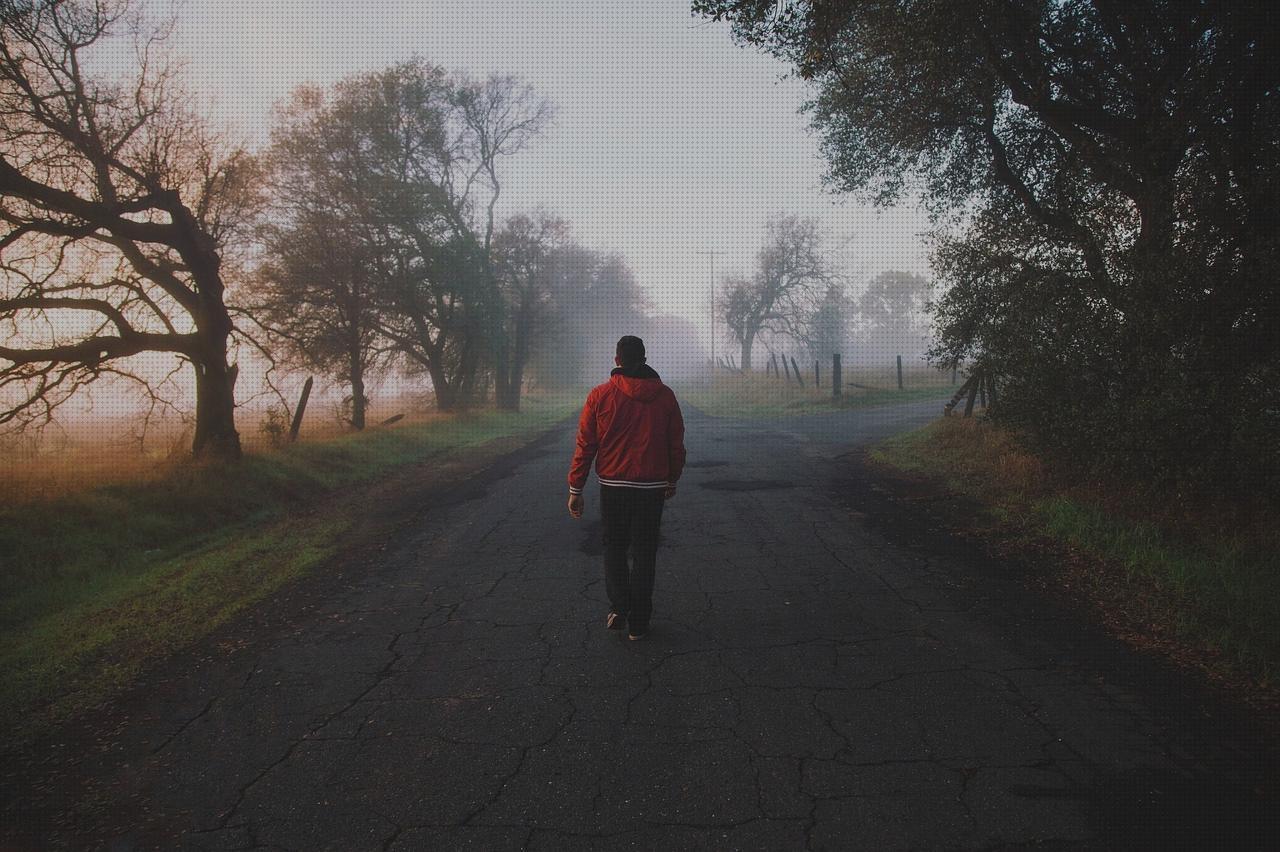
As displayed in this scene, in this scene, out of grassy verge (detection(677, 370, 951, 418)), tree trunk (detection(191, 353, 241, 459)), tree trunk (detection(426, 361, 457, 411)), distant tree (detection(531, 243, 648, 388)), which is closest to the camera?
tree trunk (detection(191, 353, 241, 459))

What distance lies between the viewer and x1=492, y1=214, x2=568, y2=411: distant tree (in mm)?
30094

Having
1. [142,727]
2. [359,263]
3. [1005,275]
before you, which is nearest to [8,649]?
[142,727]

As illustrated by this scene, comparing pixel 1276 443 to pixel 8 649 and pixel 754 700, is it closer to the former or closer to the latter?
pixel 754 700

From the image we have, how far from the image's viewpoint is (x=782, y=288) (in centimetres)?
4469

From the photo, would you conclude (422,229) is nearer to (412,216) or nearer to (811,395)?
(412,216)

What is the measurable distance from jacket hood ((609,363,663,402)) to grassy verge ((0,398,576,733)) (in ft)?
12.4

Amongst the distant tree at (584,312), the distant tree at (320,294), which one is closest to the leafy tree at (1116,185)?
the distant tree at (320,294)

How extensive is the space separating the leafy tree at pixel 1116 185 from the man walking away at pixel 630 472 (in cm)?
417

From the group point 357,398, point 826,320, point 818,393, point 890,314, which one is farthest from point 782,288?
point 890,314

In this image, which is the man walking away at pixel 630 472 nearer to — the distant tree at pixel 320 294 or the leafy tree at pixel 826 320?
the distant tree at pixel 320 294

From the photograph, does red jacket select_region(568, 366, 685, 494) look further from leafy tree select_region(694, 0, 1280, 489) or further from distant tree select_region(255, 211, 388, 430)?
distant tree select_region(255, 211, 388, 430)

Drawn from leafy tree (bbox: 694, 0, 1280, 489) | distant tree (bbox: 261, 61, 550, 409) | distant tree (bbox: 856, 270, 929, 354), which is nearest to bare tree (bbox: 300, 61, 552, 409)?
distant tree (bbox: 261, 61, 550, 409)

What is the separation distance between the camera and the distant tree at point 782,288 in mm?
43469

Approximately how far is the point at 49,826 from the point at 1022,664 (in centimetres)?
507
